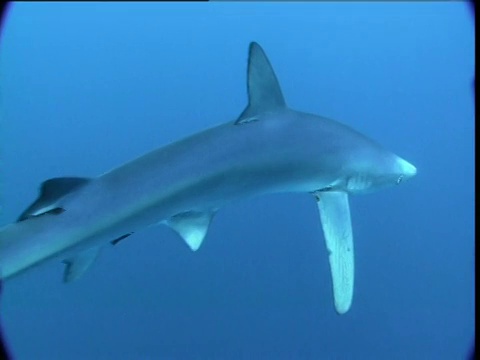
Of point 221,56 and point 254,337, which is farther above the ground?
point 221,56

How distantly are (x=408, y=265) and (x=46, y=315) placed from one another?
3.35m

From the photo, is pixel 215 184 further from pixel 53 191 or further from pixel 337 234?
pixel 337 234

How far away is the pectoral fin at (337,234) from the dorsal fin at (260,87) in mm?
609

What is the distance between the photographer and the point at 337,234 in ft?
8.05

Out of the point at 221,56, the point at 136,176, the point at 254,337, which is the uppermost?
the point at 221,56

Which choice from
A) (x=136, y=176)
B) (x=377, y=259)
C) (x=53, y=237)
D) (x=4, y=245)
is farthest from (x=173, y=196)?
(x=377, y=259)

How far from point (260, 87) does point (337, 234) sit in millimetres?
837

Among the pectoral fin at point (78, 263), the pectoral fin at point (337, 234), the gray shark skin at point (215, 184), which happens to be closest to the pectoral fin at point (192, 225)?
the gray shark skin at point (215, 184)

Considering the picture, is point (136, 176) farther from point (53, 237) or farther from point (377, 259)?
point (377, 259)

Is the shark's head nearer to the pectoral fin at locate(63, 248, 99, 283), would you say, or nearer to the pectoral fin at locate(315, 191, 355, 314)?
the pectoral fin at locate(315, 191, 355, 314)

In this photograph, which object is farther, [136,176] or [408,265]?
[408,265]

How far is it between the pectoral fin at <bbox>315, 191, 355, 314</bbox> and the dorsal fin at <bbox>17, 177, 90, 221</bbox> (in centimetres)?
121

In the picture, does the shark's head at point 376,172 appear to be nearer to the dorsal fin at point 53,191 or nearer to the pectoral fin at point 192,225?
the pectoral fin at point 192,225

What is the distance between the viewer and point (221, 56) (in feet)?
24.6
